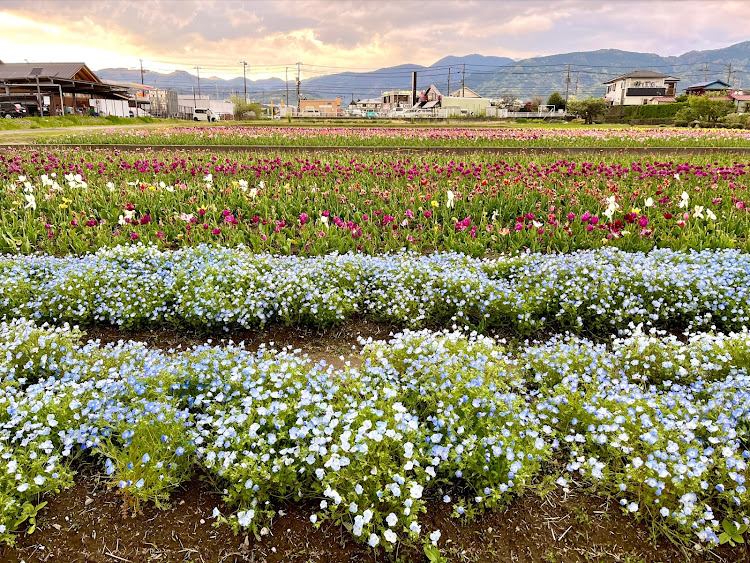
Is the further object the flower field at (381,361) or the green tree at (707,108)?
the green tree at (707,108)

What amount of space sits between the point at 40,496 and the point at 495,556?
2.73 meters

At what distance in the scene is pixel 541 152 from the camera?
15.9 metres

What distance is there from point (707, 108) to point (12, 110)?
59.3 m

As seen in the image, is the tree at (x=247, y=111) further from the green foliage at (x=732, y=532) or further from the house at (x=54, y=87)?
the green foliage at (x=732, y=532)

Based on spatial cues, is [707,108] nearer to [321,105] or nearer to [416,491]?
[416,491]

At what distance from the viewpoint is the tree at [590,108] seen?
58781 millimetres

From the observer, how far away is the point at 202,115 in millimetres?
69312

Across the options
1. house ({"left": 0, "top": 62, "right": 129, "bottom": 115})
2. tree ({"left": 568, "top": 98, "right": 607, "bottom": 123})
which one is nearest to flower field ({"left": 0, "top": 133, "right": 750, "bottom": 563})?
house ({"left": 0, "top": 62, "right": 129, "bottom": 115})

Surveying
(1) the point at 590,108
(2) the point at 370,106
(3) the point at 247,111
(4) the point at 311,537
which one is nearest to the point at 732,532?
(4) the point at 311,537

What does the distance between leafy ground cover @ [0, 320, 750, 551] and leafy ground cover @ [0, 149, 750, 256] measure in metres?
3.81

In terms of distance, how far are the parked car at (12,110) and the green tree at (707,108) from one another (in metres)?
56.4

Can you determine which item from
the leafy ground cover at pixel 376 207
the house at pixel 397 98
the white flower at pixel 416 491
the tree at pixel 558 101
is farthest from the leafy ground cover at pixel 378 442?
the house at pixel 397 98

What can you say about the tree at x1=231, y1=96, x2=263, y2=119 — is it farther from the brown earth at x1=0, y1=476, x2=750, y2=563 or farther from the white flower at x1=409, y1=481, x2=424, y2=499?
the white flower at x1=409, y1=481, x2=424, y2=499

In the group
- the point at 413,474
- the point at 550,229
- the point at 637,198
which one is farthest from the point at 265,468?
the point at 637,198
